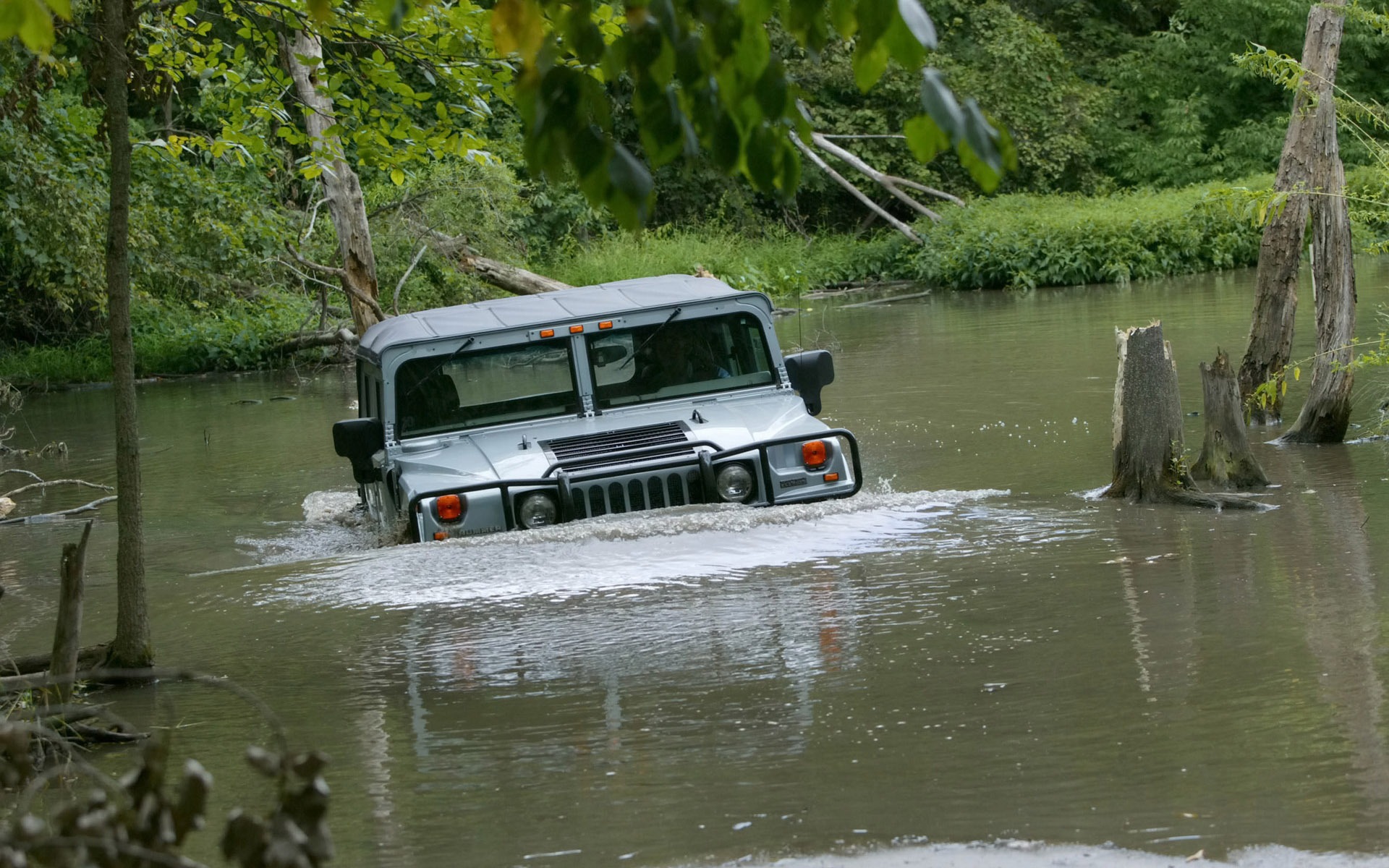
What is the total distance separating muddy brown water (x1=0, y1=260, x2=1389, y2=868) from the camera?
4090mm

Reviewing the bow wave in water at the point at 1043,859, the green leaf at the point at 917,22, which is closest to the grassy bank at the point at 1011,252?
the bow wave in water at the point at 1043,859

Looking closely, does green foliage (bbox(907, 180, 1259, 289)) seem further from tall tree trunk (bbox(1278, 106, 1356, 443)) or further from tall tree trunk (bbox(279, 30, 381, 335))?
tall tree trunk (bbox(1278, 106, 1356, 443))

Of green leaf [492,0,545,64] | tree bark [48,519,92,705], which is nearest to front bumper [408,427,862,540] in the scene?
tree bark [48,519,92,705]

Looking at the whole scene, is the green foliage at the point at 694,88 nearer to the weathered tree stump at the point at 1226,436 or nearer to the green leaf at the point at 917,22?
the green leaf at the point at 917,22

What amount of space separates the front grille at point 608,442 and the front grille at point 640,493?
0.16m

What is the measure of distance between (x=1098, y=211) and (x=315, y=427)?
800 inches

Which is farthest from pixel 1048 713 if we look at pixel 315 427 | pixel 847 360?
pixel 847 360

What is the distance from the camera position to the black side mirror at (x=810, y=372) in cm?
880

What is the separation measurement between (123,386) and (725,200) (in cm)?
2949

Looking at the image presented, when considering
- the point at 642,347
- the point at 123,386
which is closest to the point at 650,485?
the point at 642,347

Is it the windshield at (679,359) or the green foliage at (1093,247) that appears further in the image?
the green foliage at (1093,247)

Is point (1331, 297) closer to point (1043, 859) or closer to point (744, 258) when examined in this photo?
point (1043, 859)

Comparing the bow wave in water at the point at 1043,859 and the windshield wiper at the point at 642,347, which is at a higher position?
the windshield wiper at the point at 642,347

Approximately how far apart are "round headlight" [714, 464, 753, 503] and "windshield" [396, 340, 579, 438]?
124cm
